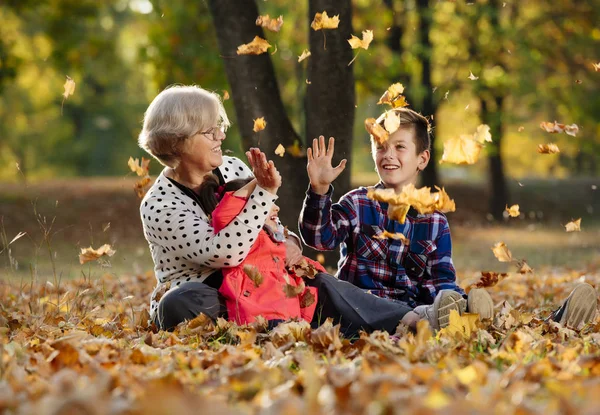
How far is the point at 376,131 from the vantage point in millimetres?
4500

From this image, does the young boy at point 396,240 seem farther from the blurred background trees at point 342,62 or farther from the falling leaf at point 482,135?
the blurred background trees at point 342,62

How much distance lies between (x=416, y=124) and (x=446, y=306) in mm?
1233

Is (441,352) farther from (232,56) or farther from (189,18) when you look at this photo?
(189,18)

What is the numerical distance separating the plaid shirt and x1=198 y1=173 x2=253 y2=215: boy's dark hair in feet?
1.88

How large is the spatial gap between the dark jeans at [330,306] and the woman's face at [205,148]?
698mm

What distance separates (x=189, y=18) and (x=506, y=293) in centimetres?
1110

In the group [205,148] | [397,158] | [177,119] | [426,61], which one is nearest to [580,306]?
[397,158]

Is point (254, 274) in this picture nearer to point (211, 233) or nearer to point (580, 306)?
point (211, 233)

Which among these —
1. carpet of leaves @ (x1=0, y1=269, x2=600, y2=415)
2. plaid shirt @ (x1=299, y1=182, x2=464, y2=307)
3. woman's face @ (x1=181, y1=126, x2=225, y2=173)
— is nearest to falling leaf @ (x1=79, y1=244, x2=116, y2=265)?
carpet of leaves @ (x1=0, y1=269, x2=600, y2=415)

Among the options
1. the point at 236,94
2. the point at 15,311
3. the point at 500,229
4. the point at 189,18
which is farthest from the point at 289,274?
the point at 500,229

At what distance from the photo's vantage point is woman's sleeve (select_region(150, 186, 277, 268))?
13.4 feet

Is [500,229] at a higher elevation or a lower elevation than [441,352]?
lower

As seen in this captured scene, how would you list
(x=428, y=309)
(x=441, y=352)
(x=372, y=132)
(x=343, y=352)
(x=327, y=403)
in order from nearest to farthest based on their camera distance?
(x=327, y=403) → (x=441, y=352) → (x=343, y=352) → (x=428, y=309) → (x=372, y=132)

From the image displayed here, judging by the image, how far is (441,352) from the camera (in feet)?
10.5
